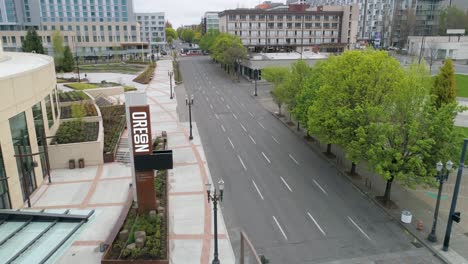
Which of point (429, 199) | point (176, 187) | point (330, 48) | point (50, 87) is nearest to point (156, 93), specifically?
point (50, 87)

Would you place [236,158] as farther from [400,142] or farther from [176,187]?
[400,142]

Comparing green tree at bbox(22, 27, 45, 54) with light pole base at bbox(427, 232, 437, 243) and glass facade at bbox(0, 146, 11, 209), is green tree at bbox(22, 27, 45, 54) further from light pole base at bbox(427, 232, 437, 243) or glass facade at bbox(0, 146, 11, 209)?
light pole base at bbox(427, 232, 437, 243)

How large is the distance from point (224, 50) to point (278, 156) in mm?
56266

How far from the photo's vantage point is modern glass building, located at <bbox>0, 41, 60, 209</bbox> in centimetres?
2302

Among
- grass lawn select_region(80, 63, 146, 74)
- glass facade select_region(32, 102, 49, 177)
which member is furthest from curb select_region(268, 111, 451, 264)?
grass lawn select_region(80, 63, 146, 74)

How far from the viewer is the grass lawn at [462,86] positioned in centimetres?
5698

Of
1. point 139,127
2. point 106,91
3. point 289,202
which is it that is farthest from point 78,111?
point 289,202

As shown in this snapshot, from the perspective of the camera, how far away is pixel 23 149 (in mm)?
25844

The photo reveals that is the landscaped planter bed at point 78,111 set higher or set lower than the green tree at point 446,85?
lower

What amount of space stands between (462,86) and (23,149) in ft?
217

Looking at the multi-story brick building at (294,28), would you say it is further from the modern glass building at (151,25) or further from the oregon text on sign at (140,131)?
the oregon text on sign at (140,131)

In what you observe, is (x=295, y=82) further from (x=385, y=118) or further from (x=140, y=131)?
(x=140, y=131)

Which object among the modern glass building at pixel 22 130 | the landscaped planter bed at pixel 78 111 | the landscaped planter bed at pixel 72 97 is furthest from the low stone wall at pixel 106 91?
the modern glass building at pixel 22 130

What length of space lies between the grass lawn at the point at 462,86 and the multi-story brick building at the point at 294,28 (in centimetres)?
4447
